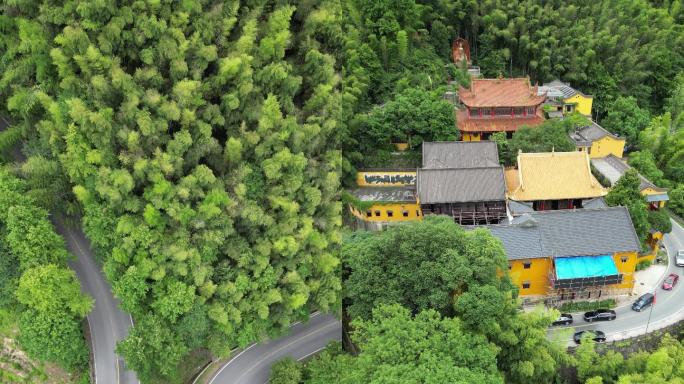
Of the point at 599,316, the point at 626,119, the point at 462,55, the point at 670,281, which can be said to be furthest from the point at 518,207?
the point at 462,55

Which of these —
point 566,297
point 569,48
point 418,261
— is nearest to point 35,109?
point 418,261

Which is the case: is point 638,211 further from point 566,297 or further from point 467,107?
point 467,107

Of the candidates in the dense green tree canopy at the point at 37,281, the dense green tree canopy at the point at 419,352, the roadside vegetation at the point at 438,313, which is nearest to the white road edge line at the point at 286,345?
the roadside vegetation at the point at 438,313

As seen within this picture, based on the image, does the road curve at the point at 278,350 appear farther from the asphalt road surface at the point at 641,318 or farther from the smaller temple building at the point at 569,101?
the smaller temple building at the point at 569,101

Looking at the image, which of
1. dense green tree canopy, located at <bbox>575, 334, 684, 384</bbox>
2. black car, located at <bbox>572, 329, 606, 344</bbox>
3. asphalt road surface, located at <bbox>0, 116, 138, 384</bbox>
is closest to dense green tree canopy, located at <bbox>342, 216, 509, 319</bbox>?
dense green tree canopy, located at <bbox>575, 334, 684, 384</bbox>

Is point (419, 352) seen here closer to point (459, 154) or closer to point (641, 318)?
point (641, 318)

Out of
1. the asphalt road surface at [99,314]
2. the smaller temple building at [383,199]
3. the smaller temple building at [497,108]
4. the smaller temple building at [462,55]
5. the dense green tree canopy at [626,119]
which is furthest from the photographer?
the smaller temple building at [462,55]
